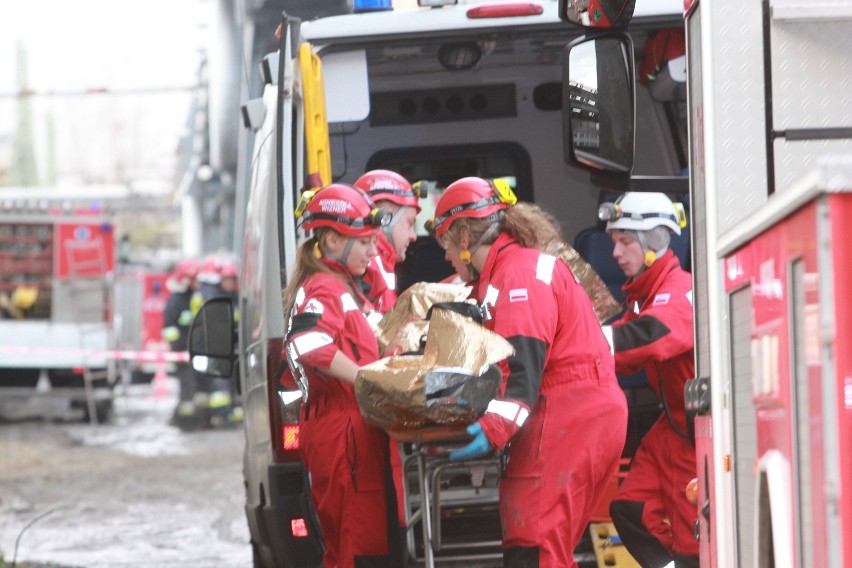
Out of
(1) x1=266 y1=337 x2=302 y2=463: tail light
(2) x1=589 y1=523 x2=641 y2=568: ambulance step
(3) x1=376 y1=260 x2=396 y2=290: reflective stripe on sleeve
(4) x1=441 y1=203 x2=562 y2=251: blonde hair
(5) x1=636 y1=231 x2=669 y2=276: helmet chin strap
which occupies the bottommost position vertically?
(2) x1=589 y1=523 x2=641 y2=568: ambulance step

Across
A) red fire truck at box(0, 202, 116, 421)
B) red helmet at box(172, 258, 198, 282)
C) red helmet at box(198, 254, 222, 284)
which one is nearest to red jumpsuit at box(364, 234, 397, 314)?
red helmet at box(198, 254, 222, 284)

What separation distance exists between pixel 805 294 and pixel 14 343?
59.4 ft

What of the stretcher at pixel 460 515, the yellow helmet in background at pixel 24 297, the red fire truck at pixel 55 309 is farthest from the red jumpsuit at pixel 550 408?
the yellow helmet in background at pixel 24 297

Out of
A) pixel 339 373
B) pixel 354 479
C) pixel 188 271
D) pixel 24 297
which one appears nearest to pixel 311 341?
pixel 339 373

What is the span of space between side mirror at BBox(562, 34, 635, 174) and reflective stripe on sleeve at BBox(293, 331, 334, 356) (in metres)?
1.86

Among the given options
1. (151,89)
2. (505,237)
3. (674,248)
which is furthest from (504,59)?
(151,89)

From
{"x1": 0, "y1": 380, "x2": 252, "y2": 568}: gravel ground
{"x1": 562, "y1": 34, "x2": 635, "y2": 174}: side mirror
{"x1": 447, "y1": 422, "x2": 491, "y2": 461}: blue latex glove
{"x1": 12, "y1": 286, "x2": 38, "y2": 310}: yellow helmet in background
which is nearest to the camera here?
{"x1": 562, "y1": 34, "x2": 635, "y2": 174}: side mirror

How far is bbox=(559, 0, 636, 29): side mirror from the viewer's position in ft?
12.7

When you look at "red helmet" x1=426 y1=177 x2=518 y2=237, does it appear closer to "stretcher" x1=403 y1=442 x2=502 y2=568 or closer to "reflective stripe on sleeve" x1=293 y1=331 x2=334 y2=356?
"reflective stripe on sleeve" x1=293 y1=331 x2=334 y2=356

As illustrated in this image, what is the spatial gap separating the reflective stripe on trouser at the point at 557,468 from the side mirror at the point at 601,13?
4.51 feet

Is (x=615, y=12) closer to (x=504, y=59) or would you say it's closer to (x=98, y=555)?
(x=504, y=59)

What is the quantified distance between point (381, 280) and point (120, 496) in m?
6.53

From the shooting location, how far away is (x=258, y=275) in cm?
643

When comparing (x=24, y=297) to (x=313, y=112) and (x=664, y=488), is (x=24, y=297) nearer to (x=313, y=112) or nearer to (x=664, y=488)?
(x=313, y=112)
